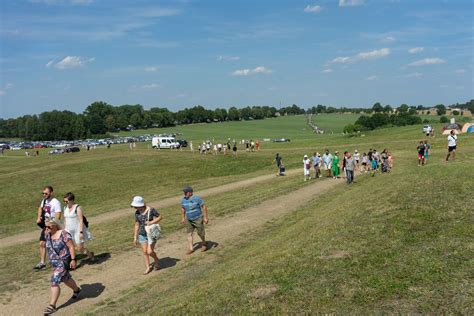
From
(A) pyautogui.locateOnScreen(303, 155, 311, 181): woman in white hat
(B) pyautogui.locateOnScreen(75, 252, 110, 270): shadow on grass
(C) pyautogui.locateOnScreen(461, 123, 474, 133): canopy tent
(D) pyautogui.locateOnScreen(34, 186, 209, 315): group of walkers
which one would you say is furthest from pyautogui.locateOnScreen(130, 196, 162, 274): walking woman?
(C) pyautogui.locateOnScreen(461, 123, 474, 133): canopy tent

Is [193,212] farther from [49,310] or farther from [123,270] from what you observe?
[49,310]

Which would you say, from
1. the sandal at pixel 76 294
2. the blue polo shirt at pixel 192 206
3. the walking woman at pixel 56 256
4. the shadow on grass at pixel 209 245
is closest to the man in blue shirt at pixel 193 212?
the blue polo shirt at pixel 192 206

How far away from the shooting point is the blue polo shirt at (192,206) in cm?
1176

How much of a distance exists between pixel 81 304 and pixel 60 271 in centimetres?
101

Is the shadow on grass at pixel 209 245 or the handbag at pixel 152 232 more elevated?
the handbag at pixel 152 232

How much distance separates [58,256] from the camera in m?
8.55

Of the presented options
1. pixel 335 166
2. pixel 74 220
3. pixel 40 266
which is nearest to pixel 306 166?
pixel 335 166

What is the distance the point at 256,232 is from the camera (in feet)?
46.6

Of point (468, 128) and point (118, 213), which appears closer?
point (118, 213)

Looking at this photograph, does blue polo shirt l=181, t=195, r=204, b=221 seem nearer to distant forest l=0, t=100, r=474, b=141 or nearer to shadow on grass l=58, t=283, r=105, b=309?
shadow on grass l=58, t=283, r=105, b=309

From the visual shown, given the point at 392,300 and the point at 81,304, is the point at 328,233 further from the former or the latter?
the point at 81,304

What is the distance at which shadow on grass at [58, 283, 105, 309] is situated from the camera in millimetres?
Answer: 9195

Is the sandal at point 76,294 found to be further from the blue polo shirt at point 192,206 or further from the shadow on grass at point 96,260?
the blue polo shirt at point 192,206

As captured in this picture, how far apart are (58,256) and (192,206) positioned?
411cm
